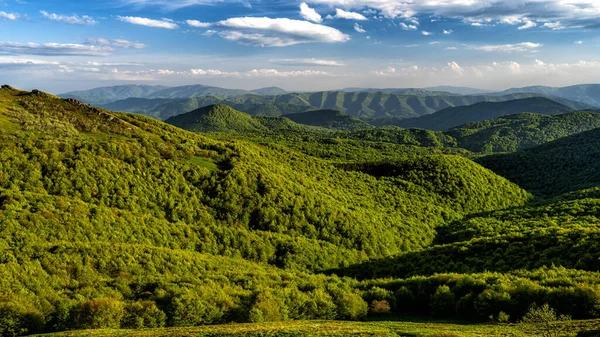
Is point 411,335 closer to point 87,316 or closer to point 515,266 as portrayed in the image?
point 87,316

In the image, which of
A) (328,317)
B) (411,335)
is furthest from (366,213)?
(411,335)

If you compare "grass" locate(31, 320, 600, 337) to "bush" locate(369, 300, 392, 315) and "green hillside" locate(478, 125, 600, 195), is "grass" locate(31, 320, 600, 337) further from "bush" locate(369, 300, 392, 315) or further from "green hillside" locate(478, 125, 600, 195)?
"green hillside" locate(478, 125, 600, 195)

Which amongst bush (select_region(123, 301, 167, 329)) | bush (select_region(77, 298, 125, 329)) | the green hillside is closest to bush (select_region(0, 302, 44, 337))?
bush (select_region(77, 298, 125, 329))

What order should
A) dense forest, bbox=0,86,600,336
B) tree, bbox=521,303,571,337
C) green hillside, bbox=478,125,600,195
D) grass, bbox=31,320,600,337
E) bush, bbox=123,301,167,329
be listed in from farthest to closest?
green hillside, bbox=478,125,600,195
dense forest, bbox=0,86,600,336
bush, bbox=123,301,167,329
grass, bbox=31,320,600,337
tree, bbox=521,303,571,337

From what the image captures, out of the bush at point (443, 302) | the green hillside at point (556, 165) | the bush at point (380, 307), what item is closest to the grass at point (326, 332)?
the bush at point (443, 302)

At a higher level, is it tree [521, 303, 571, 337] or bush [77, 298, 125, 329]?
tree [521, 303, 571, 337]

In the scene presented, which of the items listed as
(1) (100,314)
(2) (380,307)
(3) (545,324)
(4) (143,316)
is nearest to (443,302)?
(2) (380,307)

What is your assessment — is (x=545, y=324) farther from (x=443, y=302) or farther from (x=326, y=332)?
(x=326, y=332)
